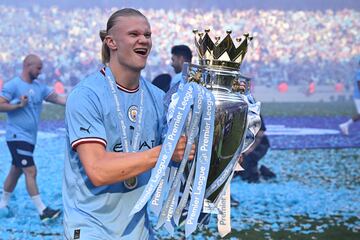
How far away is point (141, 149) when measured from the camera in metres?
3.49

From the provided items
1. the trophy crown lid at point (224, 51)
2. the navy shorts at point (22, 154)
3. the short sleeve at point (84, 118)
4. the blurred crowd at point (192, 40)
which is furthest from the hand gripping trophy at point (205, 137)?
the blurred crowd at point (192, 40)

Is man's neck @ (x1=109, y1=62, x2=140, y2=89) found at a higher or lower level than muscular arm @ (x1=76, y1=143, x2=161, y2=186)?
higher

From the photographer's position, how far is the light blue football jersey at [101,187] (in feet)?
10.9

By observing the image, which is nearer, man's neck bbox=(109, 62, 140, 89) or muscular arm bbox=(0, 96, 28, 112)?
man's neck bbox=(109, 62, 140, 89)

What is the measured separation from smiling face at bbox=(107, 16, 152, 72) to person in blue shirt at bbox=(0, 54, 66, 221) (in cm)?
495

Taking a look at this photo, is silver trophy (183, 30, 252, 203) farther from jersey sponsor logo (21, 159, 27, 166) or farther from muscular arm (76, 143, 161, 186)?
jersey sponsor logo (21, 159, 27, 166)

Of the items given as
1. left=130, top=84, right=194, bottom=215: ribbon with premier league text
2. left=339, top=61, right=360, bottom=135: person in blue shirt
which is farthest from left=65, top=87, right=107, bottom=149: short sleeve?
left=339, top=61, right=360, bottom=135: person in blue shirt

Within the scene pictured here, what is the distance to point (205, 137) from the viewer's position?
3.28 metres

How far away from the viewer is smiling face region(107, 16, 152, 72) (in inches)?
133

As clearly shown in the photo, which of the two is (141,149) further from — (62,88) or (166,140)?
(62,88)

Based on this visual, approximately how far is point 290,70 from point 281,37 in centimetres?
71

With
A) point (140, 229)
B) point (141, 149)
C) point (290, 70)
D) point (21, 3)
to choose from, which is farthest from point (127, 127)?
point (290, 70)

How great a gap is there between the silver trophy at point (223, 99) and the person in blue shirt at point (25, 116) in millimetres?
4998

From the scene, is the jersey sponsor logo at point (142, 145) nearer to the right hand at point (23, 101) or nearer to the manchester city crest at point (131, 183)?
the manchester city crest at point (131, 183)
